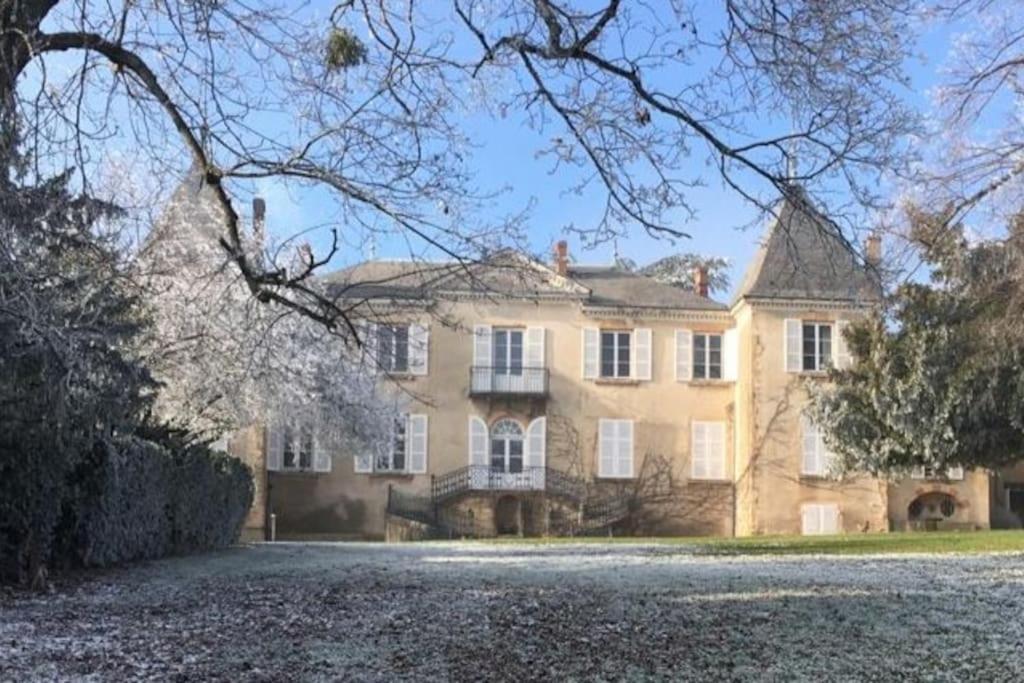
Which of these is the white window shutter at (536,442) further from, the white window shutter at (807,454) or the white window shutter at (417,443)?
the white window shutter at (807,454)

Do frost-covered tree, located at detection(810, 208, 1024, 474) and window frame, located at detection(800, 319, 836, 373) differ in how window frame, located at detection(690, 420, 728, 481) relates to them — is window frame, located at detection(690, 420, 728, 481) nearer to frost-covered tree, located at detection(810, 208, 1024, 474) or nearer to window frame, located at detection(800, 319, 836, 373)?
window frame, located at detection(800, 319, 836, 373)

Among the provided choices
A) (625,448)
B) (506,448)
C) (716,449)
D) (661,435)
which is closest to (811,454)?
(716,449)

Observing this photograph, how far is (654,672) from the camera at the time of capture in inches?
264

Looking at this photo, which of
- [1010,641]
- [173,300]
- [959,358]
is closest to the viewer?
[1010,641]

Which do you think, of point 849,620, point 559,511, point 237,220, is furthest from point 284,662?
point 559,511

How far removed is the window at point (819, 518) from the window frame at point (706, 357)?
4738mm

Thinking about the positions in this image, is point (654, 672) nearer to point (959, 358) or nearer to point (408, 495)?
point (959, 358)

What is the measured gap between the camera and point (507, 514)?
105ft

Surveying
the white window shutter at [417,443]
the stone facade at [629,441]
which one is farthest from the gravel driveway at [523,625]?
the white window shutter at [417,443]

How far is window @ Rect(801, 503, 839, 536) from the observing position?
31.1m

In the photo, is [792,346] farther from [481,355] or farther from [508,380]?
[481,355]

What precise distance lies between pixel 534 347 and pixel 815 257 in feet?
88.7

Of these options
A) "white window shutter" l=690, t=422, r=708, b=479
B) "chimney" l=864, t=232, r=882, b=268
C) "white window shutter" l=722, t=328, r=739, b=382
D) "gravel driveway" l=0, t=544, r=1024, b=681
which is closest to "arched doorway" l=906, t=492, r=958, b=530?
"white window shutter" l=690, t=422, r=708, b=479

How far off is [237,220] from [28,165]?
185 cm
